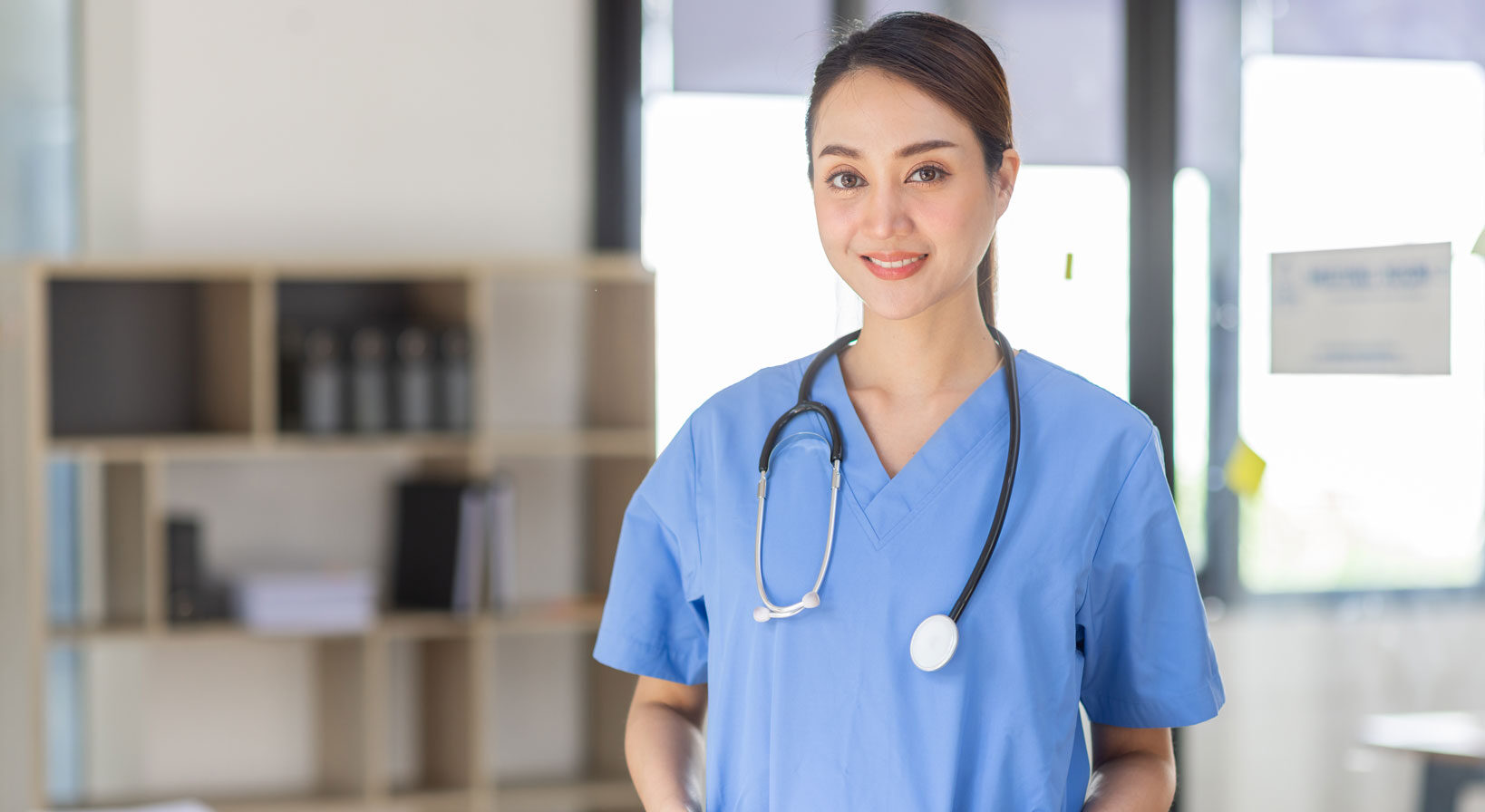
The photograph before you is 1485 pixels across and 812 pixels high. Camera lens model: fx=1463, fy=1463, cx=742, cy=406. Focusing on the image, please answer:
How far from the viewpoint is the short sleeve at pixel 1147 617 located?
3.40ft

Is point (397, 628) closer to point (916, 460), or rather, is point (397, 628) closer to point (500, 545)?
point (500, 545)

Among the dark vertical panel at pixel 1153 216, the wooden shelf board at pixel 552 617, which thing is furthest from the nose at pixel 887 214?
the wooden shelf board at pixel 552 617

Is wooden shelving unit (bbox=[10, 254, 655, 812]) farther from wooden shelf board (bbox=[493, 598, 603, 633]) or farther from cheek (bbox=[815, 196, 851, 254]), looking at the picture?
cheek (bbox=[815, 196, 851, 254])

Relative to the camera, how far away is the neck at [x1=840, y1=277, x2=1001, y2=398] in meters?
1.06

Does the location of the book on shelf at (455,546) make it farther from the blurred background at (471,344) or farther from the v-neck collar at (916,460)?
the v-neck collar at (916,460)

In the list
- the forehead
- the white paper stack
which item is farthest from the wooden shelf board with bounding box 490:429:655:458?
the forehead

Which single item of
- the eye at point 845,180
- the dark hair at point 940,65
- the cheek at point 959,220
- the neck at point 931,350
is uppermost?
the dark hair at point 940,65

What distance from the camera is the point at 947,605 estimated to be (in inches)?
39.2

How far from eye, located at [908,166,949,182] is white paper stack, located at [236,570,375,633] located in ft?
7.69

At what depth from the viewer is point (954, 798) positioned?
1.00 metres

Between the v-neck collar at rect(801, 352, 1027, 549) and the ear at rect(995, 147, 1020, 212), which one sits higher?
the ear at rect(995, 147, 1020, 212)

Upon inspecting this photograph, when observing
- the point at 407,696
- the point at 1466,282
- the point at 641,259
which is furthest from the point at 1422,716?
the point at 407,696

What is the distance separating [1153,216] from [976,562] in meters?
1.95

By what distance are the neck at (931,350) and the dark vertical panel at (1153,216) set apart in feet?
5.67
